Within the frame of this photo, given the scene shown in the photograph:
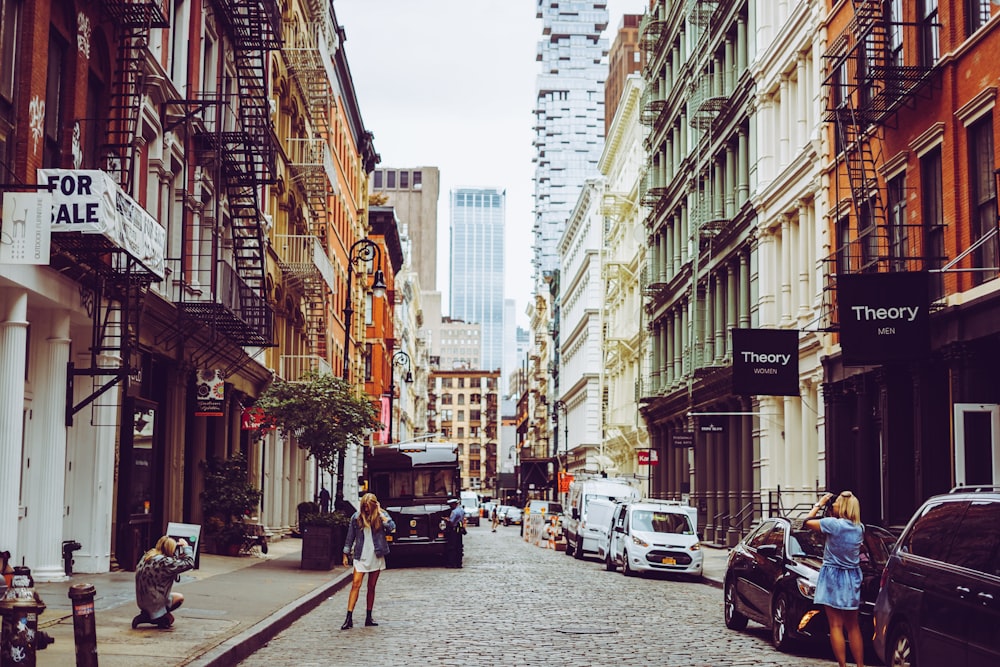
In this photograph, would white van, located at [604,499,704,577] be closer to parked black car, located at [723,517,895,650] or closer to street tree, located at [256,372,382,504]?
street tree, located at [256,372,382,504]

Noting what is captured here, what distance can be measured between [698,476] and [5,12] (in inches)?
1376

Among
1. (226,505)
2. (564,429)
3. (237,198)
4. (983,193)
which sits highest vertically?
(237,198)

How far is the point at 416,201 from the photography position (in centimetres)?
16962

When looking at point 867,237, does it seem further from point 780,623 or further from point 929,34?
point 780,623

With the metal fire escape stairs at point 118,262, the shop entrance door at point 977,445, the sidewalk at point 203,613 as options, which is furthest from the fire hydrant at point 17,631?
the shop entrance door at point 977,445

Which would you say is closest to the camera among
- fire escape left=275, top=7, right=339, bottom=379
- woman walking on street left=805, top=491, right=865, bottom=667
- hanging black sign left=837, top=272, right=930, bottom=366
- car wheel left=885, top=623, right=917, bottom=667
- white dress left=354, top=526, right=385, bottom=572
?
car wheel left=885, top=623, right=917, bottom=667

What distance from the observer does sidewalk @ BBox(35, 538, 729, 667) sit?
42.3 feet

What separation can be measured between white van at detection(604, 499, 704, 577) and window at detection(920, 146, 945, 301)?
29.4ft

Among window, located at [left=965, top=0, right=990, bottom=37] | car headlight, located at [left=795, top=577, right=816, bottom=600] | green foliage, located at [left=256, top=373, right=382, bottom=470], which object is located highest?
window, located at [left=965, top=0, right=990, bottom=37]

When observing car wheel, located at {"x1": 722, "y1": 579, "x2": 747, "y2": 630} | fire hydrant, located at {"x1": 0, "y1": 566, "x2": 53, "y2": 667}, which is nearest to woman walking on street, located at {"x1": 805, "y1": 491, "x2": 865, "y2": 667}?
car wheel, located at {"x1": 722, "y1": 579, "x2": 747, "y2": 630}

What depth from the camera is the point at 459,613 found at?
20.0m

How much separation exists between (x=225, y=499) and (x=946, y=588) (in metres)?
22.4

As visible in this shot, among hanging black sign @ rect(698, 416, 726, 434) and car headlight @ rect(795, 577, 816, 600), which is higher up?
hanging black sign @ rect(698, 416, 726, 434)

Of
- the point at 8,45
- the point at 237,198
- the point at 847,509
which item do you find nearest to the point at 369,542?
the point at 847,509
